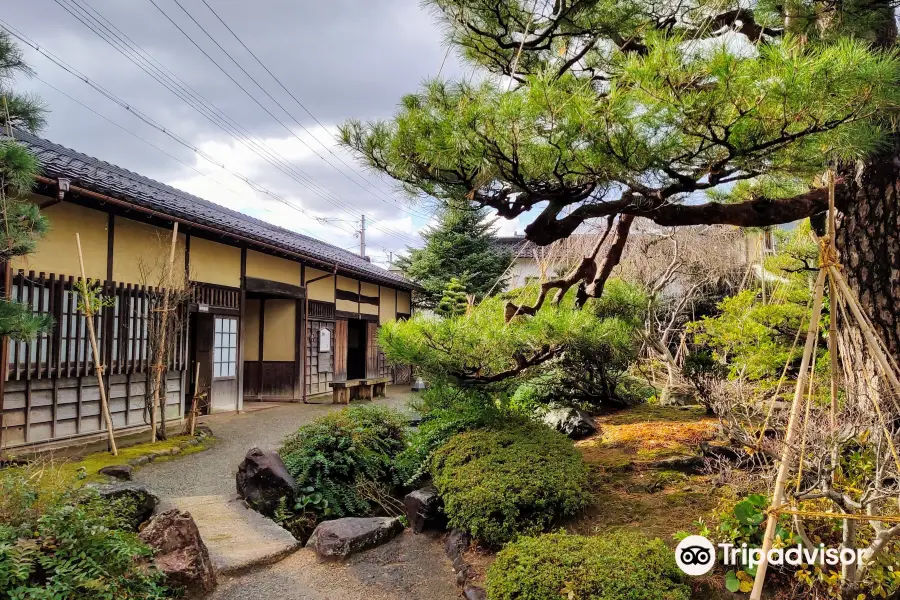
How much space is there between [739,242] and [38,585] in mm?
12169

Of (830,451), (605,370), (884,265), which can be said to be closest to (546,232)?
(830,451)

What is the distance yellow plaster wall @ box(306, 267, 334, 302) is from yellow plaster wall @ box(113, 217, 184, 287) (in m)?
3.84

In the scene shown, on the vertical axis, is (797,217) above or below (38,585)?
above

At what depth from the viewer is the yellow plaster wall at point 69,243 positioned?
18.5 feet

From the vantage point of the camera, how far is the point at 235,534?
4.03m

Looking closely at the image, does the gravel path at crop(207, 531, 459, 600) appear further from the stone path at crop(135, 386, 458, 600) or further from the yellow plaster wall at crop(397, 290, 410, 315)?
the yellow plaster wall at crop(397, 290, 410, 315)

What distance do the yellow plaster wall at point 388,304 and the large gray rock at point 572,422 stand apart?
9.18 meters

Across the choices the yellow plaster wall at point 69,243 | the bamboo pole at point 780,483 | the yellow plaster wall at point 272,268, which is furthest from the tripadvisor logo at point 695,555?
the yellow plaster wall at point 272,268

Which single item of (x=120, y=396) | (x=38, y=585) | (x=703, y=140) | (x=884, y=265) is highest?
(x=703, y=140)

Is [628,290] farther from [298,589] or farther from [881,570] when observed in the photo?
[298,589]

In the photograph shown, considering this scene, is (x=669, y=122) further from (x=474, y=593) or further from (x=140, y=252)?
(x=140, y=252)

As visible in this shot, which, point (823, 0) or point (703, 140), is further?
point (823, 0)

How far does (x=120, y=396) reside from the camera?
667cm

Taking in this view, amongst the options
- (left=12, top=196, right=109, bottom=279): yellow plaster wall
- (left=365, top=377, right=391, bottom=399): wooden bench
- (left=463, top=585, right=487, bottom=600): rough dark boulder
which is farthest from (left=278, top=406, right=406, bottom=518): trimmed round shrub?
(left=365, top=377, right=391, bottom=399): wooden bench
